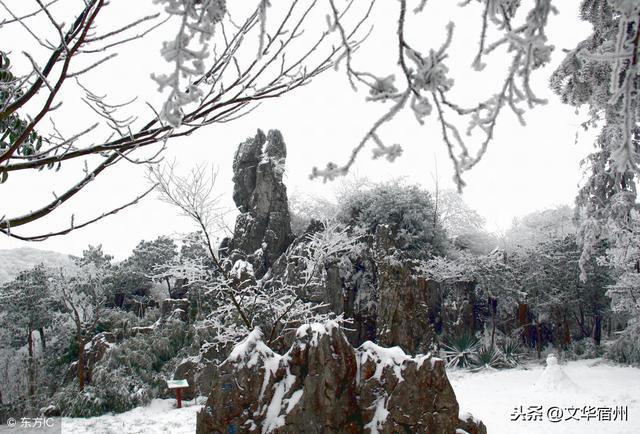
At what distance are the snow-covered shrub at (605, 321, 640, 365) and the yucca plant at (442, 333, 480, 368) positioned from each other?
9.94ft

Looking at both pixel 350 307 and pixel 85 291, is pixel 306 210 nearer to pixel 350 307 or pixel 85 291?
pixel 350 307

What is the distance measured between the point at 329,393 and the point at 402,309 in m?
5.71

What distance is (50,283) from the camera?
1430cm

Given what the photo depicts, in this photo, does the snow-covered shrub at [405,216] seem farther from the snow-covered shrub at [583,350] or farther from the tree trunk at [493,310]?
the snow-covered shrub at [583,350]

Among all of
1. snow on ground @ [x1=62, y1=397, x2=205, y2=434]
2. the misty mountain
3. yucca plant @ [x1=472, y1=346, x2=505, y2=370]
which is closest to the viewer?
snow on ground @ [x1=62, y1=397, x2=205, y2=434]

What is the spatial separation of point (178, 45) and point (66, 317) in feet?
52.0

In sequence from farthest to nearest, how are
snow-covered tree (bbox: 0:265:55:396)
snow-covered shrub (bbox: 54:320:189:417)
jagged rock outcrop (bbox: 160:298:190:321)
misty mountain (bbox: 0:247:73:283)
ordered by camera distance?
misty mountain (bbox: 0:247:73:283)
snow-covered tree (bbox: 0:265:55:396)
jagged rock outcrop (bbox: 160:298:190:321)
snow-covered shrub (bbox: 54:320:189:417)

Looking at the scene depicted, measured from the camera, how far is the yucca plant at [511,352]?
10598 mm

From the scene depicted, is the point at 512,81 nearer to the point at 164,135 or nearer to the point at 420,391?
the point at 164,135

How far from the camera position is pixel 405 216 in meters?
13.0

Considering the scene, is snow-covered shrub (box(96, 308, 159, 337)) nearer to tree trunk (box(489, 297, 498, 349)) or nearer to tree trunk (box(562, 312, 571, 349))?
tree trunk (box(489, 297, 498, 349))

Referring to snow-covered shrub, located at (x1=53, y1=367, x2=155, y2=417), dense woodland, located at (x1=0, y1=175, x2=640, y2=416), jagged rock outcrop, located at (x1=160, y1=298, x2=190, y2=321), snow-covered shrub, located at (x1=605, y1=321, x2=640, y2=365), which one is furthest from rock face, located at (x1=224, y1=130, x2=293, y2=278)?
snow-covered shrub, located at (x1=605, y1=321, x2=640, y2=365)

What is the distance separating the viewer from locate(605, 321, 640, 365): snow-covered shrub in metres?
9.29

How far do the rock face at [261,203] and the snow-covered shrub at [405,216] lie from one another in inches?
84.8
